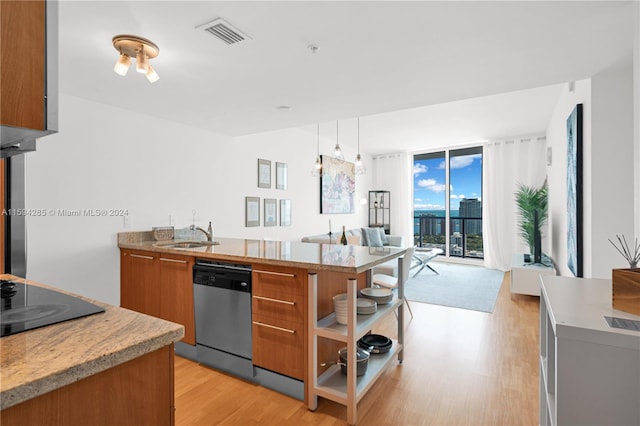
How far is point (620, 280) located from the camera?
1080 millimetres

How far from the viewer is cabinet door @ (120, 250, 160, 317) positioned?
2766 millimetres

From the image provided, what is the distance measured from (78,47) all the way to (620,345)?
284 centimetres

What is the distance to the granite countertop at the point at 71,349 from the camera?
613 millimetres

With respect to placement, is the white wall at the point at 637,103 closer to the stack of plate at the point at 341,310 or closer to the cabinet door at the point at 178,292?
the stack of plate at the point at 341,310

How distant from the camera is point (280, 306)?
6.73 feet

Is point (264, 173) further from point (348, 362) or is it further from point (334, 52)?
point (348, 362)

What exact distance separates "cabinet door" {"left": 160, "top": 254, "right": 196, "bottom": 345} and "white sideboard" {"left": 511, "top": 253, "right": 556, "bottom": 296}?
408 centimetres

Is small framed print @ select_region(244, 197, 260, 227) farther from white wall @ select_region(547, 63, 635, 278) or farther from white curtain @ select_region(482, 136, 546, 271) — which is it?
white curtain @ select_region(482, 136, 546, 271)

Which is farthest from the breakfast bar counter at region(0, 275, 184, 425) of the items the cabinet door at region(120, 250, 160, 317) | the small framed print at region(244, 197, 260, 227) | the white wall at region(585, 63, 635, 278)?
the small framed print at region(244, 197, 260, 227)

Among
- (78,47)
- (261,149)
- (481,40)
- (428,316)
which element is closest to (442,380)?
(428,316)

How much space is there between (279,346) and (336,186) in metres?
4.57

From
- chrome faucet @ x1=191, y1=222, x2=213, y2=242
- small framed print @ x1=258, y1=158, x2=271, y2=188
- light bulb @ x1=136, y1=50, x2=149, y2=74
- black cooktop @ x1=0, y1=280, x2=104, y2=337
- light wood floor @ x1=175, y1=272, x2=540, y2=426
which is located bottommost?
light wood floor @ x1=175, y1=272, x2=540, y2=426

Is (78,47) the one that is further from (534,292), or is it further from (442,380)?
(534,292)

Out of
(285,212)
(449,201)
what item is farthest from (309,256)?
(449,201)
